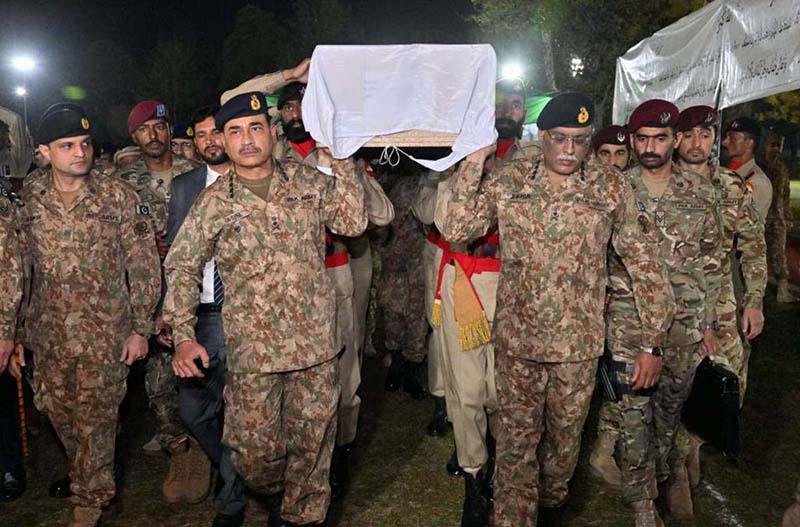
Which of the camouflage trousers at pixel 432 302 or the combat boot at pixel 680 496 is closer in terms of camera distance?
the combat boot at pixel 680 496

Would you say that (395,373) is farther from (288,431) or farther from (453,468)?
(288,431)

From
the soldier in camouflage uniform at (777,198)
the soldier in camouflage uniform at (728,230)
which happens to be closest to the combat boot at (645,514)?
the soldier in camouflage uniform at (728,230)

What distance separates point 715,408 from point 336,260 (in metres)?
2.33

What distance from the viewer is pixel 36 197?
160 inches

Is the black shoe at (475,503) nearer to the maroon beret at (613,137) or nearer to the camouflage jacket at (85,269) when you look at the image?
the camouflage jacket at (85,269)

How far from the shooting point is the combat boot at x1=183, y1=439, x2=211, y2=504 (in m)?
4.59

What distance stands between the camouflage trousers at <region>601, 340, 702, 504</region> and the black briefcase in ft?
0.23

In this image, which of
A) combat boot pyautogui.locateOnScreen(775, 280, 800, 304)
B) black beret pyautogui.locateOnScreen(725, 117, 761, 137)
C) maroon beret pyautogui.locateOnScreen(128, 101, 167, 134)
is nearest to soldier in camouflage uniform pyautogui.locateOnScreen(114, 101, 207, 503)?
maroon beret pyautogui.locateOnScreen(128, 101, 167, 134)

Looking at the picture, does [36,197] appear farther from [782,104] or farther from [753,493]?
[782,104]

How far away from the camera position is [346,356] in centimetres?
471

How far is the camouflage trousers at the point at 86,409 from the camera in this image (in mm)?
4031

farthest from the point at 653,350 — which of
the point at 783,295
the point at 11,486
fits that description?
the point at 783,295

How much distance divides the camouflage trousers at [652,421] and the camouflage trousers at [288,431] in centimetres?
157

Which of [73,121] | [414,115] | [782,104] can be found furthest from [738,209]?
[782,104]
